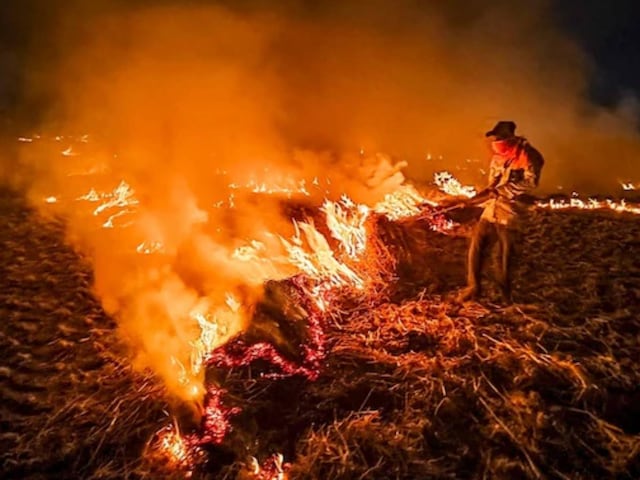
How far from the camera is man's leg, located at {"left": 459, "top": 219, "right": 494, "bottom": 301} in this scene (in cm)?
587

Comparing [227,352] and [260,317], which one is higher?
[260,317]

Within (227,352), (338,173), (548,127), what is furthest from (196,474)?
(548,127)

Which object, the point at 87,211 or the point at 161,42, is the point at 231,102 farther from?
the point at 87,211

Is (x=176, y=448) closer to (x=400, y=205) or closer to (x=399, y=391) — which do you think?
(x=399, y=391)

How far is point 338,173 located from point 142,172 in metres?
3.88

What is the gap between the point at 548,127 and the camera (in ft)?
55.5

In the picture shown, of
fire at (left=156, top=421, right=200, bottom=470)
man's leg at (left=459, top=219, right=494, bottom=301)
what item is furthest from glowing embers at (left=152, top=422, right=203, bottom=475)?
man's leg at (left=459, top=219, right=494, bottom=301)

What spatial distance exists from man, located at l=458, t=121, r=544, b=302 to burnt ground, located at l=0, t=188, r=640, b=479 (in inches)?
14.5

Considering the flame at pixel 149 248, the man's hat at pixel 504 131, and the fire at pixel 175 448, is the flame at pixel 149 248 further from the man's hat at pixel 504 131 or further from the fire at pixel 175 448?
the man's hat at pixel 504 131

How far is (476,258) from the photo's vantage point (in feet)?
19.6

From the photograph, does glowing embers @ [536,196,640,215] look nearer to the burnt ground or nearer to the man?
the burnt ground

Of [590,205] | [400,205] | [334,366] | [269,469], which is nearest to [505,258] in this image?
[400,205]

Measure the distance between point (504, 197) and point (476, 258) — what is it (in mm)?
808

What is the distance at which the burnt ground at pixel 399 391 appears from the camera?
12.0 feet
